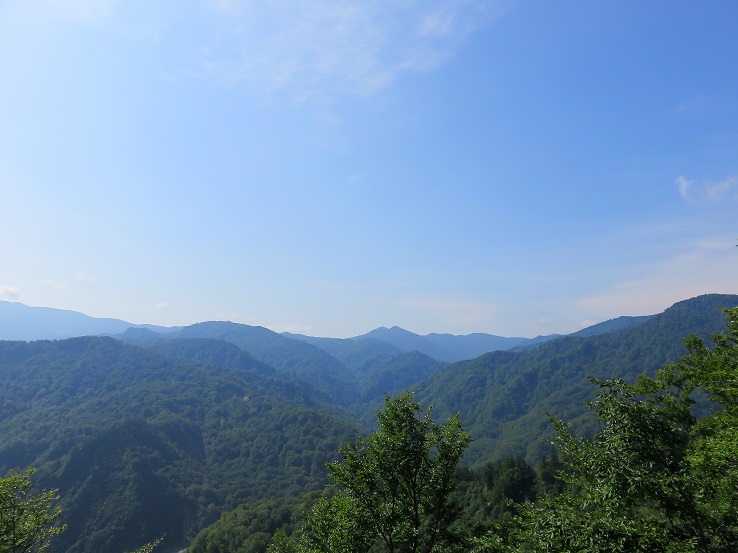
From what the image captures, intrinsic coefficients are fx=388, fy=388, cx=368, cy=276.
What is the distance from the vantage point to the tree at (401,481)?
63.3 ft

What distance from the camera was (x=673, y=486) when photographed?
13859 mm

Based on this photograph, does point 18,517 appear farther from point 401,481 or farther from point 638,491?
point 638,491

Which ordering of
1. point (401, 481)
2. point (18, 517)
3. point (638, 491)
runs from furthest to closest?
point (18, 517)
point (401, 481)
point (638, 491)

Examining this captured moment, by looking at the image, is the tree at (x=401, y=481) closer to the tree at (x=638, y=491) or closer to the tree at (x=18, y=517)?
the tree at (x=638, y=491)

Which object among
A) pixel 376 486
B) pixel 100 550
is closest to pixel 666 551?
pixel 376 486

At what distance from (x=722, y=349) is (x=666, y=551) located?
25860 millimetres

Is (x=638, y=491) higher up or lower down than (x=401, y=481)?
higher up

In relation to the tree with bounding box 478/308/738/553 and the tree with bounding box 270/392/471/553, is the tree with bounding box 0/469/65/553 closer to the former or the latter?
the tree with bounding box 270/392/471/553

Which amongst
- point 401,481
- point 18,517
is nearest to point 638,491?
point 401,481

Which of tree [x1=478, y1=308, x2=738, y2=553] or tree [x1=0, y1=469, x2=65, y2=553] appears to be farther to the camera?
tree [x1=0, y1=469, x2=65, y2=553]

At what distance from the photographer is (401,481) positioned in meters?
20.0

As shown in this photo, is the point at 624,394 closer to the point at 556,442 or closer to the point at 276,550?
the point at 556,442

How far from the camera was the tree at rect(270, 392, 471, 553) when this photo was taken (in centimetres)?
1930

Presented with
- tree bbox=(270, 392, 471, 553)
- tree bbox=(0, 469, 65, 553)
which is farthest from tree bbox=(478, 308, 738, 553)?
tree bbox=(0, 469, 65, 553)
